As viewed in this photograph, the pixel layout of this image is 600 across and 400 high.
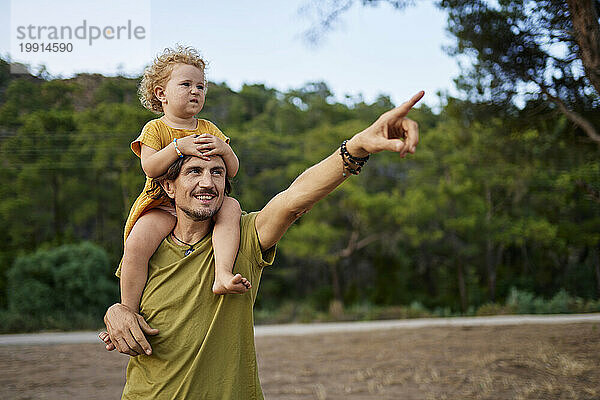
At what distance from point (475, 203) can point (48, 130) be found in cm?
1270

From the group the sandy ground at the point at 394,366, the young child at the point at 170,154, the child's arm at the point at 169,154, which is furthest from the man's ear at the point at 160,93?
the sandy ground at the point at 394,366

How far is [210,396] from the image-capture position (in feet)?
6.43

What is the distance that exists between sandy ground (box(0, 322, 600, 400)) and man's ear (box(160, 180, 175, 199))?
5570mm

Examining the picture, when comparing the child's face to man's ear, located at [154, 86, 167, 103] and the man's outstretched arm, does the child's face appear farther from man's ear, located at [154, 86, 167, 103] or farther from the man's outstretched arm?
the man's outstretched arm

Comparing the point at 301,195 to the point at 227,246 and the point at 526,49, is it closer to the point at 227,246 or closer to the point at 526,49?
the point at 227,246

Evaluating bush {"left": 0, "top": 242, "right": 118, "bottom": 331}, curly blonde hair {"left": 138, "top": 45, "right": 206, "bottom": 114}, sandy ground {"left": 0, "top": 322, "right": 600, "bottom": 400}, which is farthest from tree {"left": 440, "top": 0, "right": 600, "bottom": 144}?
bush {"left": 0, "top": 242, "right": 118, "bottom": 331}

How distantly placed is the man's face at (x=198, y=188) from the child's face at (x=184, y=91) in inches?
9.0

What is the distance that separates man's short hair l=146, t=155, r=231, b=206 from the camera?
A: 1998mm

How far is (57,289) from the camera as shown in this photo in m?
14.8

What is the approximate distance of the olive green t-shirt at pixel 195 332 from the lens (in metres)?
1.96

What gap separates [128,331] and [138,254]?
254mm

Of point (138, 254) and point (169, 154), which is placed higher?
point (169, 154)

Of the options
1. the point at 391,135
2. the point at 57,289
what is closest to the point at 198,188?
the point at 391,135

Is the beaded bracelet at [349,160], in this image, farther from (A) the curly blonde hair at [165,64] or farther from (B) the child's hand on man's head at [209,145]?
(A) the curly blonde hair at [165,64]
